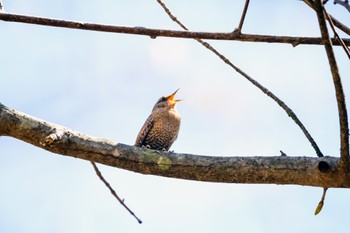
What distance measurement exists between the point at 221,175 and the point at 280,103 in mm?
577

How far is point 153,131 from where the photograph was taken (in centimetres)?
867

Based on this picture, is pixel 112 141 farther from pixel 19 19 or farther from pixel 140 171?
pixel 19 19

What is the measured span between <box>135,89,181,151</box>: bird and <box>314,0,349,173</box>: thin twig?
5.75 meters

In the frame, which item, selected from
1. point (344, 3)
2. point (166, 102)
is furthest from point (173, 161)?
point (166, 102)

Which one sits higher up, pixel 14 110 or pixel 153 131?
pixel 14 110

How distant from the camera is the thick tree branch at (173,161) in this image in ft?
10.3

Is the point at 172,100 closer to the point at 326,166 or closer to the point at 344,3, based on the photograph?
the point at 326,166

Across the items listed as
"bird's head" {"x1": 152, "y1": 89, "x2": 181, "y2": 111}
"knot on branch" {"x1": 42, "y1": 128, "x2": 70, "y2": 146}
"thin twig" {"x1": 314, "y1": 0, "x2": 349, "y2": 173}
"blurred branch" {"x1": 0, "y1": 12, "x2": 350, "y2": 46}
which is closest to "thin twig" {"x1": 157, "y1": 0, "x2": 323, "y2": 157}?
"thin twig" {"x1": 314, "y1": 0, "x2": 349, "y2": 173}

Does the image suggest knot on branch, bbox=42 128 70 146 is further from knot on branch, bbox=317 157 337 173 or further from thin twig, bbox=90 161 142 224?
knot on branch, bbox=317 157 337 173

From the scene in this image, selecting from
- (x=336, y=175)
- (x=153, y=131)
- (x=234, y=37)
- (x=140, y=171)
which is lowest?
(x=153, y=131)

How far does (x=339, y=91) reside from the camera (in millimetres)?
2580

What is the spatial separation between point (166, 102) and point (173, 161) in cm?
603

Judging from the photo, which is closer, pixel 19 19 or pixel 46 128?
pixel 19 19

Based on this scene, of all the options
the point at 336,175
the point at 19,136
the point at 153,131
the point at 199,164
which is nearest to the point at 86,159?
the point at 19,136
